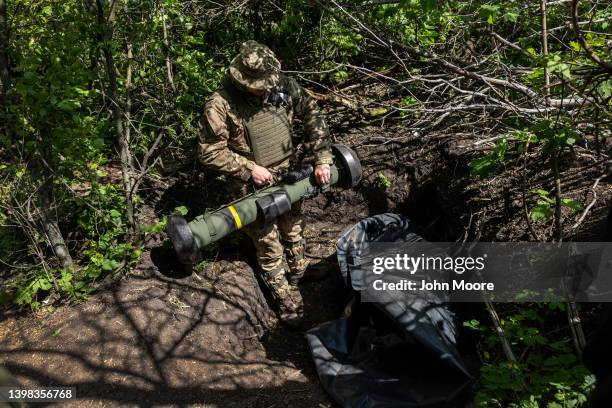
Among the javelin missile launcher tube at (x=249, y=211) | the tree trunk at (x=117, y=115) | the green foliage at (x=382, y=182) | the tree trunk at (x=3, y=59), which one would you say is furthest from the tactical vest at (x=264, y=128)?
the tree trunk at (x=3, y=59)

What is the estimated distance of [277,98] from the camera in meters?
3.46

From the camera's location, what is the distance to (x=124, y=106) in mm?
3625

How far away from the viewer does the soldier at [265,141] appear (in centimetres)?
327

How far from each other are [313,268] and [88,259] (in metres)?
1.88

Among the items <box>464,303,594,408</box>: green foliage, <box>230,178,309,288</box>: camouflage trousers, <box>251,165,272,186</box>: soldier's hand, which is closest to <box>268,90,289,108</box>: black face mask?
<box>251,165,272,186</box>: soldier's hand

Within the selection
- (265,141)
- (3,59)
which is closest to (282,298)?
(265,141)

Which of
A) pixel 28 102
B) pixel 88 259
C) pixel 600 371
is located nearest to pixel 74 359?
pixel 88 259

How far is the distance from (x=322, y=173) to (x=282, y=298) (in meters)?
1.11

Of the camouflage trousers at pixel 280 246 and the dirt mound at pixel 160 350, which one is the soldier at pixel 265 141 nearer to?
the camouflage trousers at pixel 280 246

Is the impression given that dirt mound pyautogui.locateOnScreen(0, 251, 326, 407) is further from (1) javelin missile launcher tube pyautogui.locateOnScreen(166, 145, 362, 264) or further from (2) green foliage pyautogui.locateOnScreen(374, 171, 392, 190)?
(2) green foliage pyautogui.locateOnScreen(374, 171, 392, 190)

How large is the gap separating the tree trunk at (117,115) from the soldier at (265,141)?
1.89 feet

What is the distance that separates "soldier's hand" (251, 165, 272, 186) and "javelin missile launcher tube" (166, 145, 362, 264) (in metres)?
0.07

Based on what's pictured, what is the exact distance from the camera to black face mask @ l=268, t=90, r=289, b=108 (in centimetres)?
345

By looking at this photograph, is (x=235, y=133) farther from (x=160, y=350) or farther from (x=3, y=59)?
(x=160, y=350)
